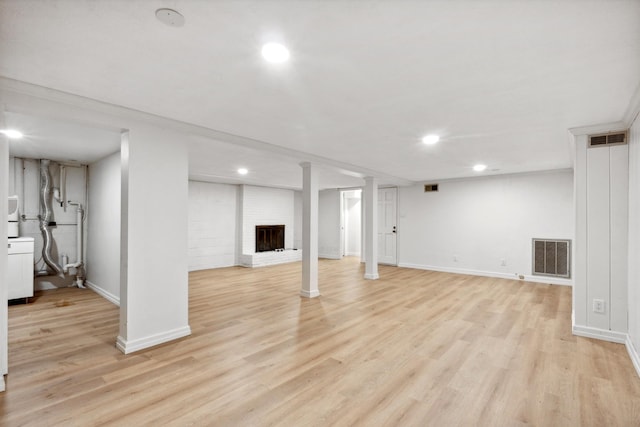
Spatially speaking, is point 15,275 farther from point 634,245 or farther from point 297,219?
point 634,245

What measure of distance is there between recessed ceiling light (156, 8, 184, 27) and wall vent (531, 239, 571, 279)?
24.6ft

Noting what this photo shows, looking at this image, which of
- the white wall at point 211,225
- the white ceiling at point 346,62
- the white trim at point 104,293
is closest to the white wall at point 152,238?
the white ceiling at point 346,62

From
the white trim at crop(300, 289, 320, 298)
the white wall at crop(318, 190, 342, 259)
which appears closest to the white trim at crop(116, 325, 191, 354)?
the white trim at crop(300, 289, 320, 298)

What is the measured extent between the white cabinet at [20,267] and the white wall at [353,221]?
8.44m

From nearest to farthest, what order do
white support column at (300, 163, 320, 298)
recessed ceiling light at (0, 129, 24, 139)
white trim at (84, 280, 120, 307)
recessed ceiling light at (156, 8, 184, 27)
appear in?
recessed ceiling light at (156, 8, 184, 27)
recessed ceiling light at (0, 129, 24, 139)
white trim at (84, 280, 120, 307)
white support column at (300, 163, 320, 298)

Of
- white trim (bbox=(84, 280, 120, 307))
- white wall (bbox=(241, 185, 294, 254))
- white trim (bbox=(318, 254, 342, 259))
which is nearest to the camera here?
white trim (bbox=(84, 280, 120, 307))

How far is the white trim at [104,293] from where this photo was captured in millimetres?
4598

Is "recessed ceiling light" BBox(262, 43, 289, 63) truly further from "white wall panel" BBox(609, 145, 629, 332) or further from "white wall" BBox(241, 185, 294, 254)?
"white wall" BBox(241, 185, 294, 254)

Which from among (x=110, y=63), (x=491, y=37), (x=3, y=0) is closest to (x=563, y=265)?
(x=491, y=37)

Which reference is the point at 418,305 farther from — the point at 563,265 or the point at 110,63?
the point at 110,63

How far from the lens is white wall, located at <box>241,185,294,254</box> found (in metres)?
8.54

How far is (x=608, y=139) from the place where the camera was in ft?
10.9

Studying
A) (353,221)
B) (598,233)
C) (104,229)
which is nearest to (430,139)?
(598,233)

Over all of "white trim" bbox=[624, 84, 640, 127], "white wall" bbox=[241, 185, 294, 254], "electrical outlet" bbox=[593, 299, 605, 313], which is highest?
"white trim" bbox=[624, 84, 640, 127]
